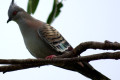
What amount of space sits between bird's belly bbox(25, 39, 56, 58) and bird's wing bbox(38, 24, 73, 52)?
7 cm

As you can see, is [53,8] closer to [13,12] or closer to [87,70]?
[87,70]

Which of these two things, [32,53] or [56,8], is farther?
[32,53]

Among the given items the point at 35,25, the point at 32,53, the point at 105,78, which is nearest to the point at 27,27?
the point at 35,25

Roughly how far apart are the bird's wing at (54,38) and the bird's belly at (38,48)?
0.07 meters

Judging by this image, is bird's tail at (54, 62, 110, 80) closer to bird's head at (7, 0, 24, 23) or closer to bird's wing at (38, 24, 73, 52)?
bird's wing at (38, 24, 73, 52)

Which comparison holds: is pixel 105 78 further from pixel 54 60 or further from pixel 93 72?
pixel 54 60

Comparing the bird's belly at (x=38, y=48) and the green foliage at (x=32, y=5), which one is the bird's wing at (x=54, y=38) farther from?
the green foliage at (x=32, y=5)

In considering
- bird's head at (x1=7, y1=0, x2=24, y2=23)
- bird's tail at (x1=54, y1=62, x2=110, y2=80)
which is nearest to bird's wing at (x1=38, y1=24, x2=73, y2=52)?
bird's tail at (x1=54, y1=62, x2=110, y2=80)

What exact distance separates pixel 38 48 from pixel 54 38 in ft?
1.07

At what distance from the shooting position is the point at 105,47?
2.26 metres

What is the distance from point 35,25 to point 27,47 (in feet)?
1.40

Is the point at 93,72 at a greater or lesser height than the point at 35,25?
lesser

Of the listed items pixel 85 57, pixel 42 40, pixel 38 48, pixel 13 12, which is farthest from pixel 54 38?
pixel 85 57

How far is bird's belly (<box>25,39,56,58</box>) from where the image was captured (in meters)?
4.11
